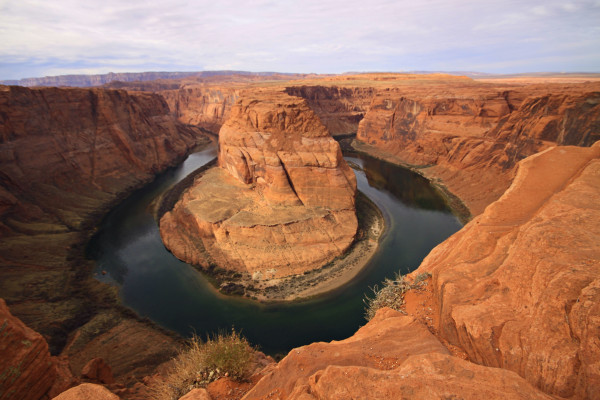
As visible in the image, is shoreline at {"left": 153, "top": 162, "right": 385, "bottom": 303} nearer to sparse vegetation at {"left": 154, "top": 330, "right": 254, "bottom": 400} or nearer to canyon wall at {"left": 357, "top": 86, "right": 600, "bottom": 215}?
sparse vegetation at {"left": 154, "top": 330, "right": 254, "bottom": 400}

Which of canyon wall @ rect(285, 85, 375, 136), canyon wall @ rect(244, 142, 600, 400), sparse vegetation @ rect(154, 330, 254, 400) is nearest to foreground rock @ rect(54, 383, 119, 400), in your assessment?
sparse vegetation @ rect(154, 330, 254, 400)

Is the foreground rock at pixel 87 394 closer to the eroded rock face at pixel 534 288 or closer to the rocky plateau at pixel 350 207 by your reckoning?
the rocky plateau at pixel 350 207

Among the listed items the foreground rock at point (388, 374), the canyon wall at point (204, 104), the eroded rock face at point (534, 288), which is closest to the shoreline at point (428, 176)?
the eroded rock face at point (534, 288)

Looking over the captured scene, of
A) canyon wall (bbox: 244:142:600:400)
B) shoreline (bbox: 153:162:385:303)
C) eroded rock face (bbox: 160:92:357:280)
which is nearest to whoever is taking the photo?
canyon wall (bbox: 244:142:600:400)

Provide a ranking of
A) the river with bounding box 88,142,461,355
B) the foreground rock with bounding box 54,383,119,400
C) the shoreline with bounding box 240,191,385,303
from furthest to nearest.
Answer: the shoreline with bounding box 240,191,385,303 < the river with bounding box 88,142,461,355 < the foreground rock with bounding box 54,383,119,400

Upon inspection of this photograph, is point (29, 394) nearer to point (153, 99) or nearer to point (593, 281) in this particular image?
point (593, 281)

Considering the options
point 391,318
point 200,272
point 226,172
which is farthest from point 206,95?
point 391,318
